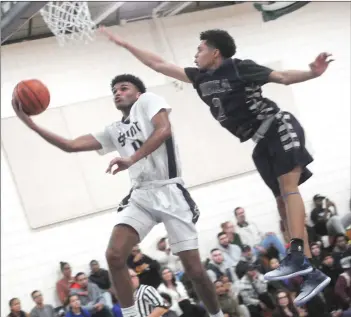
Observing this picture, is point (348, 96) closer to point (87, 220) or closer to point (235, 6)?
point (235, 6)

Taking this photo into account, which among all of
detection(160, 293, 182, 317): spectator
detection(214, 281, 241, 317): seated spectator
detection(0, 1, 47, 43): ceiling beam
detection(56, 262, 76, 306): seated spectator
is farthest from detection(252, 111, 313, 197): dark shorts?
detection(56, 262, 76, 306): seated spectator

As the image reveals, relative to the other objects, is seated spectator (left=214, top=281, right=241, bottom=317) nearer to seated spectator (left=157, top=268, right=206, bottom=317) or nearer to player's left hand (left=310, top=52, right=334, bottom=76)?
seated spectator (left=157, top=268, right=206, bottom=317)

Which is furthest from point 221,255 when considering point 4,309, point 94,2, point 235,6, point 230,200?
point 235,6

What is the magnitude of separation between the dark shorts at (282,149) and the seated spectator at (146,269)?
5428 millimetres

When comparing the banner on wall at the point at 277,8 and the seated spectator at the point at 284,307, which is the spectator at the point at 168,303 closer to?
the seated spectator at the point at 284,307

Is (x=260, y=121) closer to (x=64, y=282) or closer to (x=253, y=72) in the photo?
(x=253, y=72)

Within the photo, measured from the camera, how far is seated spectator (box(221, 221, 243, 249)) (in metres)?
13.6

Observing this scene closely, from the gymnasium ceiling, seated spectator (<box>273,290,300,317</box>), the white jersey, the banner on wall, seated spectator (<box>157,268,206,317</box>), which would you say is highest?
the gymnasium ceiling

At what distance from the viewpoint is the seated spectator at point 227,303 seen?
10.5 meters

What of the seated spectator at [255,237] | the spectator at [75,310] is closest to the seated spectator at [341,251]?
the seated spectator at [255,237]

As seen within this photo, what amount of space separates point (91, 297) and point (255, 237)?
12.7 feet

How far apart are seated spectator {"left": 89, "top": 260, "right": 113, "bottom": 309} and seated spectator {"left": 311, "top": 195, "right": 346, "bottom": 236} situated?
175 inches

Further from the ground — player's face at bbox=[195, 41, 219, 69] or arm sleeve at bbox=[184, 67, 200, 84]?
player's face at bbox=[195, 41, 219, 69]

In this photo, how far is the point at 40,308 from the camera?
472 inches
